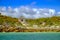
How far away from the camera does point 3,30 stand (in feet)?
88.2

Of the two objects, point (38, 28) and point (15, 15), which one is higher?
point (15, 15)

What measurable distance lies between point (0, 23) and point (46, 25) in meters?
9.86

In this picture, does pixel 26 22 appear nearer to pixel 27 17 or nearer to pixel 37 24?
pixel 27 17

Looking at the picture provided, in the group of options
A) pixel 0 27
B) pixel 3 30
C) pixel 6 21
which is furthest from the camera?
pixel 6 21

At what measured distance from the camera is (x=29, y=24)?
29.6 metres

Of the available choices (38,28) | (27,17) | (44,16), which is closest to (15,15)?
(27,17)

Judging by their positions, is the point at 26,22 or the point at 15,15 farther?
the point at 26,22

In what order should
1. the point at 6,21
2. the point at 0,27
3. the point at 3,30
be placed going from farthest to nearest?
the point at 6,21 → the point at 3,30 → the point at 0,27

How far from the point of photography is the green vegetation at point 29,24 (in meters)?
27.9

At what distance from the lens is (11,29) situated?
91.8 ft

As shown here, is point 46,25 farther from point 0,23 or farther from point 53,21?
point 0,23

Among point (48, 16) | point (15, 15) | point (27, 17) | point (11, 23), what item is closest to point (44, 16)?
point (48, 16)

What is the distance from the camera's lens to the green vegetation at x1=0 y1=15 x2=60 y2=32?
Answer: 27.9 metres

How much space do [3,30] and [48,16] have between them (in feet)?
25.2
